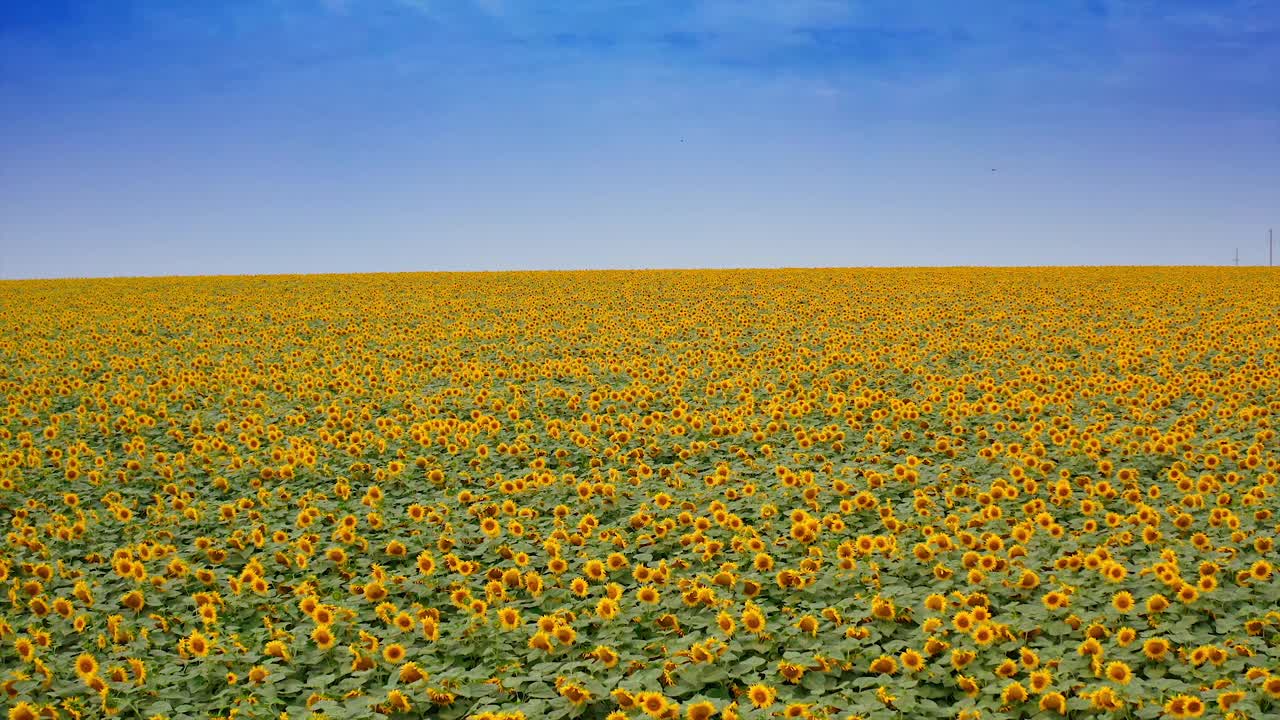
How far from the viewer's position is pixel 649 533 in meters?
7.78

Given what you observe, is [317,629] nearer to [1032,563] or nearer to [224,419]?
[1032,563]

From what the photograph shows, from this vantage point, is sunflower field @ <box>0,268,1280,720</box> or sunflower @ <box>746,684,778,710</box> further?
sunflower field @ <box>0,268,1280,720</box>

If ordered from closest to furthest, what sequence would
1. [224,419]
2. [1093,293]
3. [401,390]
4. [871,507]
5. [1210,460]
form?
[871,507] < [1210,460] < [224,419] < [401,390] < [1093,293]

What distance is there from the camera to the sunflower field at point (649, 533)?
537 centimetres

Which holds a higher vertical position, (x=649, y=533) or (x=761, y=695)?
(x=649, y=533)

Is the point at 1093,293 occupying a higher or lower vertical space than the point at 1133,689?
higher

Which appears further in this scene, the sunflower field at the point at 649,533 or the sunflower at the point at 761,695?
the sunflower field at the point at 649,533

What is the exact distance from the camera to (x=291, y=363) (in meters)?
16.5

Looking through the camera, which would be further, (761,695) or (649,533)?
(649,533)

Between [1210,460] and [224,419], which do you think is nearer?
[1210,460]

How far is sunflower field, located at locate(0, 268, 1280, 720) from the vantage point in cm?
537

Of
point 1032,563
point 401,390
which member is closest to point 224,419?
point 401,390

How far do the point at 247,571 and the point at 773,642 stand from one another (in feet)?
13.0

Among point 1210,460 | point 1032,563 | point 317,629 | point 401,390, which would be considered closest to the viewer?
point 317,629
